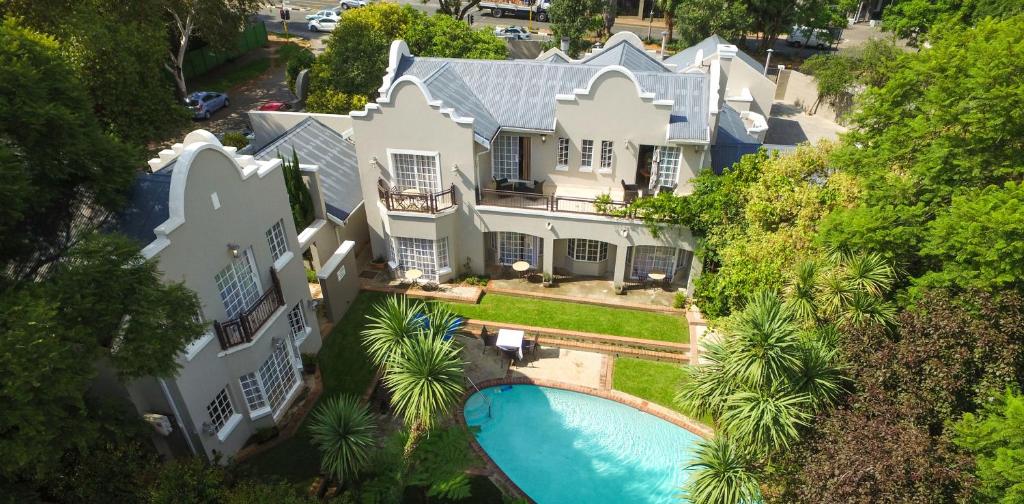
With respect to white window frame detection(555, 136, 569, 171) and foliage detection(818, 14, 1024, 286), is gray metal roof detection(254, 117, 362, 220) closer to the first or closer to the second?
white window frame detection(555, 136, 569, 171)

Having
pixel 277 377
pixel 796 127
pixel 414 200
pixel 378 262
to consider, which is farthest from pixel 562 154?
pixel 796 127

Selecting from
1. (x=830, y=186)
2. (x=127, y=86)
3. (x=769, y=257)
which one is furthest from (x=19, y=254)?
(x=830, y=186)

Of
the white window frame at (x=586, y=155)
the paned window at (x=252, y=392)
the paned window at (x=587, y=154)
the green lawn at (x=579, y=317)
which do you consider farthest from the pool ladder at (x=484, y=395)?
the paned window at (x=587, y=154)

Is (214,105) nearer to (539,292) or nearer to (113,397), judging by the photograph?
(539,292)

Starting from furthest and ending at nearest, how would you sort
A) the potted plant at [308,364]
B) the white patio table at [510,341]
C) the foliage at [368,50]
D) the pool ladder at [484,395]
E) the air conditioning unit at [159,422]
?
the foliage at [368,50], the white patio table at [510,341], the potted plant at [308,364], the pool ladder at [484,395], the air conditioning unit at [159,422]

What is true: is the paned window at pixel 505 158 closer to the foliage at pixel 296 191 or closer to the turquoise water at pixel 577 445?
the foliage at pixel 296 191

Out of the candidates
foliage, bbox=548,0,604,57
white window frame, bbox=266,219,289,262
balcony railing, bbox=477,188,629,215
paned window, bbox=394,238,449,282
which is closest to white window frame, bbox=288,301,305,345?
white window frame, bbox=266,219,289,262

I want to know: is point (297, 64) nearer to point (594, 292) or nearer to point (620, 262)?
point (594, 292)
